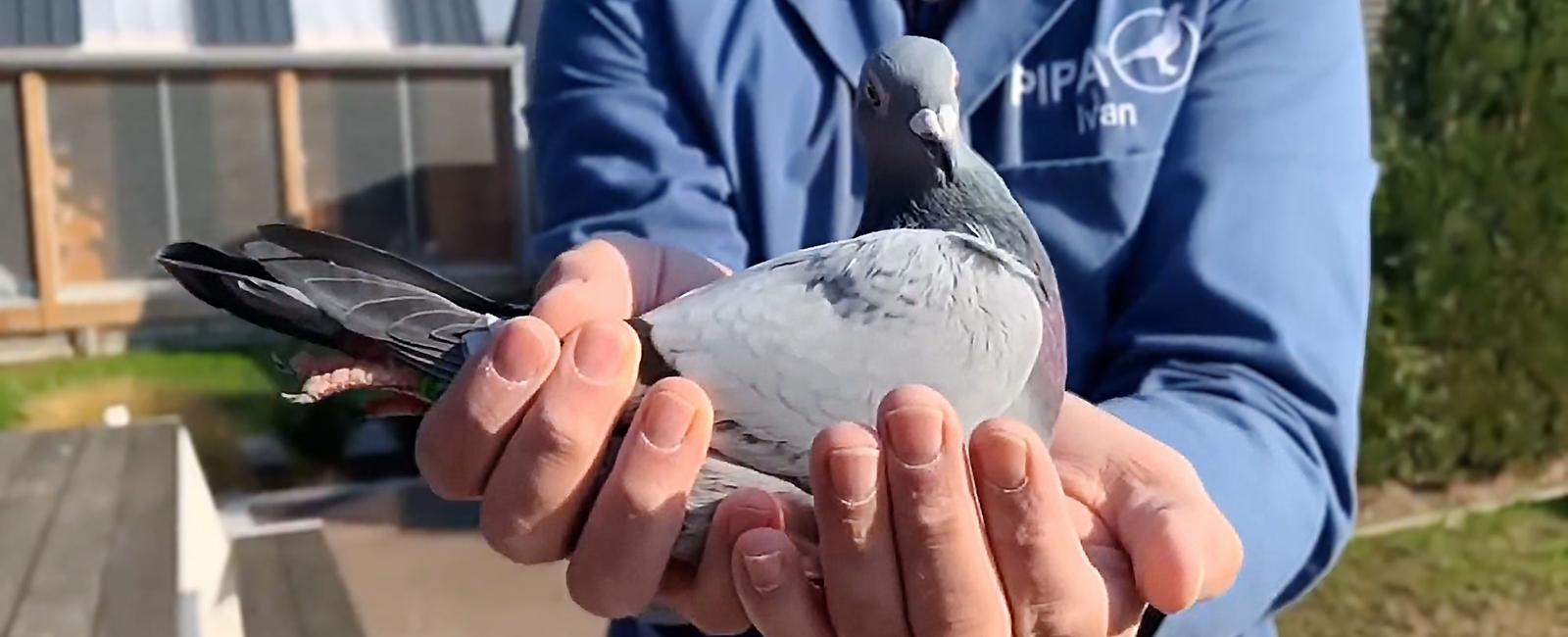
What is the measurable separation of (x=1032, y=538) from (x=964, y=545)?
2.1 inches

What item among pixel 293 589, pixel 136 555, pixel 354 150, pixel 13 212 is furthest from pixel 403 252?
pixel 136 555

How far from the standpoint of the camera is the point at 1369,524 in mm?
5605

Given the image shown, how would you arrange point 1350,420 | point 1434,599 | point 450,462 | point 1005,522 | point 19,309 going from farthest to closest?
point 19,309 → point 1434,599 → point 1350,420 → point 450,462 → point 1005,522

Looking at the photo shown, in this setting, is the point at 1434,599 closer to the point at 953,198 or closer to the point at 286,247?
the point at 953,198

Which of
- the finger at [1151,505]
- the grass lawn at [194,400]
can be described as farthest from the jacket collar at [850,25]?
the grass lawn at [194,400]

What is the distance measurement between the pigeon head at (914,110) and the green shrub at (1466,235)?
4760 millimetres

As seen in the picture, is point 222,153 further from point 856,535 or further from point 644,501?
point 856,535

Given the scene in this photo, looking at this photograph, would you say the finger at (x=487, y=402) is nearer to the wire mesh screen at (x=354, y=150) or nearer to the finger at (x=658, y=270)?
the finger at (x=658, y=270)

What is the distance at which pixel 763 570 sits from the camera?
3.57 feet

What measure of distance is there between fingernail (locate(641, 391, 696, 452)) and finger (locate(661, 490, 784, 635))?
3.2 inches

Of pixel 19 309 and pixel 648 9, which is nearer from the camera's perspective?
pixel 648 9

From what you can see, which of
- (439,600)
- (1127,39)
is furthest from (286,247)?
(439,600)

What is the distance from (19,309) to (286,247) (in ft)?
23.6

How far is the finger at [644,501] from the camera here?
1063 mm
